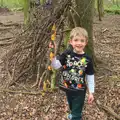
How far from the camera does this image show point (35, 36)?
472 centimetres

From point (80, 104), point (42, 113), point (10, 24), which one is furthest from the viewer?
point (10, 24)

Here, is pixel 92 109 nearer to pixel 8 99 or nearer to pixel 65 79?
pixel 65 79

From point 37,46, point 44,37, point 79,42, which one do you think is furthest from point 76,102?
point 37,46

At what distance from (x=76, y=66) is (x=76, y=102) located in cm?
50

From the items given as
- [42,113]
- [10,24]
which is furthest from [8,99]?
[10,24]

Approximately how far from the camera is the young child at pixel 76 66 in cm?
302

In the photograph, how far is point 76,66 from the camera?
10.1 ft

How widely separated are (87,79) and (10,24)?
8.22 m

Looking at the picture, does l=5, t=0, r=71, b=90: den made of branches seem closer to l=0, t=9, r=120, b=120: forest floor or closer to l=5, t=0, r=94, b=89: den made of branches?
l=5, t=0, r=94, b=89: den made of branches

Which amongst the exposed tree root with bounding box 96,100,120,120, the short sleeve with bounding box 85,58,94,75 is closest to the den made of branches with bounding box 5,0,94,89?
the exposed tree root with bounding box 96,100,120,120

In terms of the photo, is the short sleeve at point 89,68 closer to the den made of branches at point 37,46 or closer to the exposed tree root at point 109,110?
the exposed tree root at point 109,110

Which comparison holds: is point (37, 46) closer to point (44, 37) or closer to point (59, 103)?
point (44, 37)

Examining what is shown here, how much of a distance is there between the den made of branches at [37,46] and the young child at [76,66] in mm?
1285

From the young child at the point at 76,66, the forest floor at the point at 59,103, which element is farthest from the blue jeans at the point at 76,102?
the forest floor at the point at 59,103
